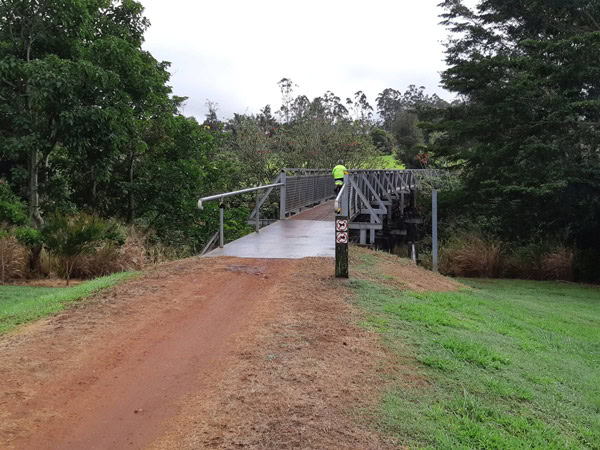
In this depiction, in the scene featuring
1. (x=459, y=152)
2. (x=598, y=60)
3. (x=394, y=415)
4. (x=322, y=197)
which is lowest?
(x=394, y=415)

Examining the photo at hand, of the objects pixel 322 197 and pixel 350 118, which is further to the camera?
pixel 350 118

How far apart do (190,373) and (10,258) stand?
8818 mm

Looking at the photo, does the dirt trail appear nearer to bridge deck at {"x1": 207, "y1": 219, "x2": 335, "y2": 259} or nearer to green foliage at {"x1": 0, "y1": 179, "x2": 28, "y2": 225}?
bridge deck at {"x1": 207, "y1": 219, "x2": 335, "y2": 259}

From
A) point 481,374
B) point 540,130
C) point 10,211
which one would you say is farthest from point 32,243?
point 540,130

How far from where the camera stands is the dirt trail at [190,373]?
3.47 metres

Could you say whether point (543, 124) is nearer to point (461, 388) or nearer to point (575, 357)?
point (575, 357)

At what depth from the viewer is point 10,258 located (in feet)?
37.7

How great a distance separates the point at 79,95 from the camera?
12.8 metres

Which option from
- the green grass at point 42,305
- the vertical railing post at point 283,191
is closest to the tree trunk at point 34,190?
the green grass at point 42,305

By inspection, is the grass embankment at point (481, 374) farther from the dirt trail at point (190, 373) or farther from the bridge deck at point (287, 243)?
the bridge deck at point (287, 243)

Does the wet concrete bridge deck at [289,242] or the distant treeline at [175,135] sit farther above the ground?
the distant treeline at [175,135]

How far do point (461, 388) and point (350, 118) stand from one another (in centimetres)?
2866

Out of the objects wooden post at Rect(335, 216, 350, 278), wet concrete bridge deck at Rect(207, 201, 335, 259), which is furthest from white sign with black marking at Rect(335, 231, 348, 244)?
wet concrete bridge deck at Rect(207, 201, 335, 259)

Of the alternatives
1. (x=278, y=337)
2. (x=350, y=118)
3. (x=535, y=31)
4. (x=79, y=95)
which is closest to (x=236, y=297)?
(x=278, y=337)
